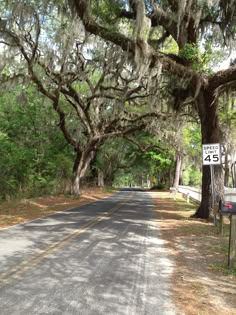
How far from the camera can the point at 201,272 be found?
23.0 feet

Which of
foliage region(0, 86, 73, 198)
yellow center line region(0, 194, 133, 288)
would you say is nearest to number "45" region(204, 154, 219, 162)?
yellow center line region(0, 194, 133, 288)

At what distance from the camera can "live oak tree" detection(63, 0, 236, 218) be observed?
13.0 meters

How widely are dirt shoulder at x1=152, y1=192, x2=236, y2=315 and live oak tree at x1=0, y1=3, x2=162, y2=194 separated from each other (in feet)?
23.6

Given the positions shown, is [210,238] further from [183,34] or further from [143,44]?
[183,34]

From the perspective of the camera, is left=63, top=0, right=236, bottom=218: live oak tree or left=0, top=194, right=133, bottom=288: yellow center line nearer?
left=0, top=194, right=133, bottom=288: yellow center line

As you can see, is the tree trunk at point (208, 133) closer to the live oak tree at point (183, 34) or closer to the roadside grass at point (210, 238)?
the live oak tree at point (183, 34)

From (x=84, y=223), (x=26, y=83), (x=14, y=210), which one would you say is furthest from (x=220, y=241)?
(x=26, y=83)

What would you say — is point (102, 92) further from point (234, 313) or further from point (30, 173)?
point (234, 313)

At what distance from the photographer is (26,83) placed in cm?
1961

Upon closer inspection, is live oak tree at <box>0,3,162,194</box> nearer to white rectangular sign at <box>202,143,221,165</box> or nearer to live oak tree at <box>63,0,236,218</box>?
live oak tree at <box>63,0,236,218</box>

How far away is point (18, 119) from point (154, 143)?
51.7 ft

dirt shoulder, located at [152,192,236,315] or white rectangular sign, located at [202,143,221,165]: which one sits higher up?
white rectangular sign, located at [202,143,221,165]

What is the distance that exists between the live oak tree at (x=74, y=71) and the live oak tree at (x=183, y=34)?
1.03 meters

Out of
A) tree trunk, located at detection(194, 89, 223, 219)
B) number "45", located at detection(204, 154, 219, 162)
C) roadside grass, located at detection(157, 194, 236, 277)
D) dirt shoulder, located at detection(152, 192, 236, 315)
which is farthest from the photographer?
tree trunk, located at detection(194, 89, 223, 219)
